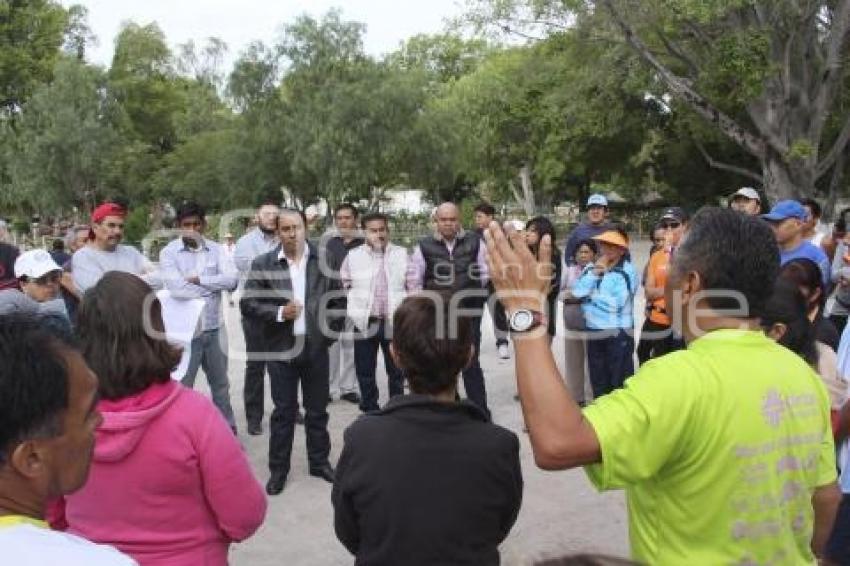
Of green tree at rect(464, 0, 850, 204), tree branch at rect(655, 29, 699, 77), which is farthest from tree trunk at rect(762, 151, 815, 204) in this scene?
tree branch at rect(655, 29, 699, 77)

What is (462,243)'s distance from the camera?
6.61 metres

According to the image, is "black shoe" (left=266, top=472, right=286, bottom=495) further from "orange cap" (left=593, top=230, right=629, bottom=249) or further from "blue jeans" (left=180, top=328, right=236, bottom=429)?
"orange cap" (left=593, top=230, right=629, bottom=249)

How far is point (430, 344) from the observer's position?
7.57ft

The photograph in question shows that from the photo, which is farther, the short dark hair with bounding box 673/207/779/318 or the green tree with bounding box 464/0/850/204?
the green tree with bounding box 464/0/850/204

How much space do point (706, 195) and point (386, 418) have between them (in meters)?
31.8

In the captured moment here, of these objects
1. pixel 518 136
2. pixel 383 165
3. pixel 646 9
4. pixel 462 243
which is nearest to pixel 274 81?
pixel 383 165

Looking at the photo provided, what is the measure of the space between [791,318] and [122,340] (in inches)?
90.8

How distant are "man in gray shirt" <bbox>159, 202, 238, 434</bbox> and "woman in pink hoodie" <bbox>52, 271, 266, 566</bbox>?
3.44 metres

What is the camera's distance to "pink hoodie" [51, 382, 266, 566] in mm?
2158

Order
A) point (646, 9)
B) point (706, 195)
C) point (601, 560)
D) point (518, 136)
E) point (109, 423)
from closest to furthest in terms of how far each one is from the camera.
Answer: point (601, 560) < point (109, 423) < point (646, 9) < point (518, 136) < point (706, 195)

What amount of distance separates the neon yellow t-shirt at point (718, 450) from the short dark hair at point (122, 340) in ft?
4.50

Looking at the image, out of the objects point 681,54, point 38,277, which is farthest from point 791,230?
point 681,54

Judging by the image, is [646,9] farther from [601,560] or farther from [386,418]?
[601,560]

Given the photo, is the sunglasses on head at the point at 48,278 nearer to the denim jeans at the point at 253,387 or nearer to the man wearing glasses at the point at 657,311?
the denim jeans at the point at 253,387
